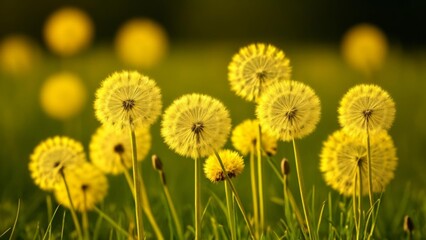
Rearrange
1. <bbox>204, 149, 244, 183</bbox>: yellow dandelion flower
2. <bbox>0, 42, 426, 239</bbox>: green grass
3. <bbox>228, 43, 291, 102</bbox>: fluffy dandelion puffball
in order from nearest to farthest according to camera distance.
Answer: <bbox>204, 149, 244, 183</bbox>: yellow dandelion flower → <bbox>228, 43, 291, 102</bbox>: fluffy dandelion puffball → <bbox>0, 42, 426, 239</bbox>: green grass

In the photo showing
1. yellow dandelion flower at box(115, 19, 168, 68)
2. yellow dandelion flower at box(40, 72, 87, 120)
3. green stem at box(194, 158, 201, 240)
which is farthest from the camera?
yellow dandelion flower at box(115, 19, 168, 68)

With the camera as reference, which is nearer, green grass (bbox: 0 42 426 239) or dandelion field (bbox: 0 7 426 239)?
dandelion field (bbox: 0 7 426 239)

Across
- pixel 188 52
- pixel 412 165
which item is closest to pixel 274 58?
pixel 412 165

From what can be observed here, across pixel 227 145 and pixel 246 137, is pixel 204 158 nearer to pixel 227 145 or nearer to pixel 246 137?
pixel 227 145

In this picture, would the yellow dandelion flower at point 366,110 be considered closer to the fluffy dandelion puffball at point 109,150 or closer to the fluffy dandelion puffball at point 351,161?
the fluffy dandelion puffball at point 351,161

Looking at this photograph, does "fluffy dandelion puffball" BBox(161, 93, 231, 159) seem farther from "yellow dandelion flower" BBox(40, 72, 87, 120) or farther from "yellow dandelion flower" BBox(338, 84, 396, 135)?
"yellow dandelion flower" BBox(40, 72, 87, 120)

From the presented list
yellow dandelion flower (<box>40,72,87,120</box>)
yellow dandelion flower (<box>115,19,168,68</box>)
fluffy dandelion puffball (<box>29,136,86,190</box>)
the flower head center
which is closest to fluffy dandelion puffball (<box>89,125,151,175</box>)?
fluffy dandelion puffball (<box>29,136,86,190</box>)
